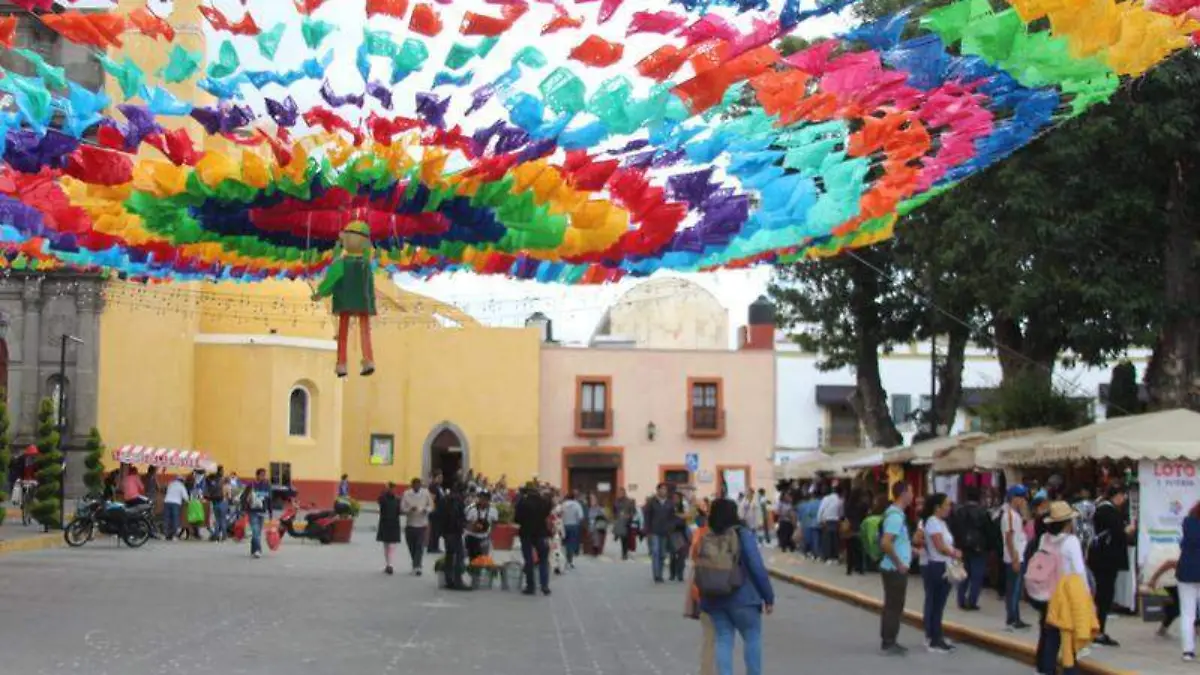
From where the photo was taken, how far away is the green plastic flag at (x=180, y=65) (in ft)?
39.9

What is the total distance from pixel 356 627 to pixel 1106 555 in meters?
7.75

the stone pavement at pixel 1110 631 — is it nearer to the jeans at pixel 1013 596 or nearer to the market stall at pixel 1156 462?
the jeans at pixel 1013 596

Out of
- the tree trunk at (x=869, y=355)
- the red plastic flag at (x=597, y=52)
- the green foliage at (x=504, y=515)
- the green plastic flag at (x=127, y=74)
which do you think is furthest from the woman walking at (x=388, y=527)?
the red plastic flag at (x=597, y=52)

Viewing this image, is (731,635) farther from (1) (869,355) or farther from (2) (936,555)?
(1) (869,355)

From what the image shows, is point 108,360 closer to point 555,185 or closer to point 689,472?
point 689,472

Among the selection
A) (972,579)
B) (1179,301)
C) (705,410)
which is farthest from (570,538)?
(705,410)

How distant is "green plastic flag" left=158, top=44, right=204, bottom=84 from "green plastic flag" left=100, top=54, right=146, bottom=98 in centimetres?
22

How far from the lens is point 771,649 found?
1636cm

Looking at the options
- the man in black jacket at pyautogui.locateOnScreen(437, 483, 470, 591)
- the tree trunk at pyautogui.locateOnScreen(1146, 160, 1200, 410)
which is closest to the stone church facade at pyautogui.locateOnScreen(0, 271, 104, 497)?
the man in black jacket at pyautogui.locateOnScreen(437, 483, 470, 591)

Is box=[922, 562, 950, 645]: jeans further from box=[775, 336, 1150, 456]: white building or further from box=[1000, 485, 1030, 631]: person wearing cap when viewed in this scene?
box=[775, 336, 1150, 456]: white building

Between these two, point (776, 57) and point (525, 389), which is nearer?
point (776, 57)

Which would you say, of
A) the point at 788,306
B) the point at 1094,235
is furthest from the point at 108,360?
the point at 1094,235

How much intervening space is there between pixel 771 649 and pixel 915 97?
21.1 feet

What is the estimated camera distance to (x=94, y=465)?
40.6 metres
